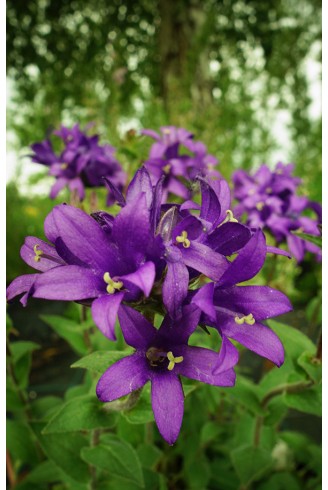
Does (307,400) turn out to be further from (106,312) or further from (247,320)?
(106,312)

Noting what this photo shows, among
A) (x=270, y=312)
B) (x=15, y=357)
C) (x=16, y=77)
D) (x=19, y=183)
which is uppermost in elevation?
(x=16, y=77)

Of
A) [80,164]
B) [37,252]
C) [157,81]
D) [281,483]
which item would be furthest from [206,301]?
[157,81]

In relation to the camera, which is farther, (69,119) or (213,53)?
(213,53)

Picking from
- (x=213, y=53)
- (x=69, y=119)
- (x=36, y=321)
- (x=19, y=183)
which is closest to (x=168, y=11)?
(x=213, y=53)

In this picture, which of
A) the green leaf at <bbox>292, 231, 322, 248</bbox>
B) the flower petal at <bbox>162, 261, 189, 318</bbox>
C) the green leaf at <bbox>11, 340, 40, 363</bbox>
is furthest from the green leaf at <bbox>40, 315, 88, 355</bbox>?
the flower petal at <bbox>162, 261, 189, 318</bbox>

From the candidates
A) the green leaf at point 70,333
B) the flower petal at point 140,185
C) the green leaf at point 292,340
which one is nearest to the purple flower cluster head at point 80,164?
the green leaf at point 70,333

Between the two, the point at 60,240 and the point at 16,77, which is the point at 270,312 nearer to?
the point at 60,240
